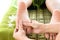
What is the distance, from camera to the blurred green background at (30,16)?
78 cm

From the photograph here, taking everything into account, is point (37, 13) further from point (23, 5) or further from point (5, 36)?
point (5, 36)

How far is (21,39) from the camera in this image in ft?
2.48

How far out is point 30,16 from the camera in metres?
0.83

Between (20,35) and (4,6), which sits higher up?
(4,6)

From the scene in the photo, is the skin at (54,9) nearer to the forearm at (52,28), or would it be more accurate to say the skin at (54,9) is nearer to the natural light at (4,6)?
the forearm at (52,28)

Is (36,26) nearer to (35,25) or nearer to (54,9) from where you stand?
(35,25)

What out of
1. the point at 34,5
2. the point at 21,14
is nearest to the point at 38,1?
the point at 34,5

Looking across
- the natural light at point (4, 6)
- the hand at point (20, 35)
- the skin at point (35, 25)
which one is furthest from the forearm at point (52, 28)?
the natural light at point (4, 6)

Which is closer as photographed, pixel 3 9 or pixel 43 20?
pixel 43 20

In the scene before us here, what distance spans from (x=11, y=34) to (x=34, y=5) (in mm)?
211

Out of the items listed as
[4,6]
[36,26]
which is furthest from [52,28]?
[4,6]

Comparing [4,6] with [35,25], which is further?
[4,6]

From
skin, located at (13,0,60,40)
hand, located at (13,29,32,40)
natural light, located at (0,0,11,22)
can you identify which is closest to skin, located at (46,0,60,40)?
skin, located at (13,0,60,40)

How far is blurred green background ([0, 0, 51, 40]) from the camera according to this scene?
784 millimetres
